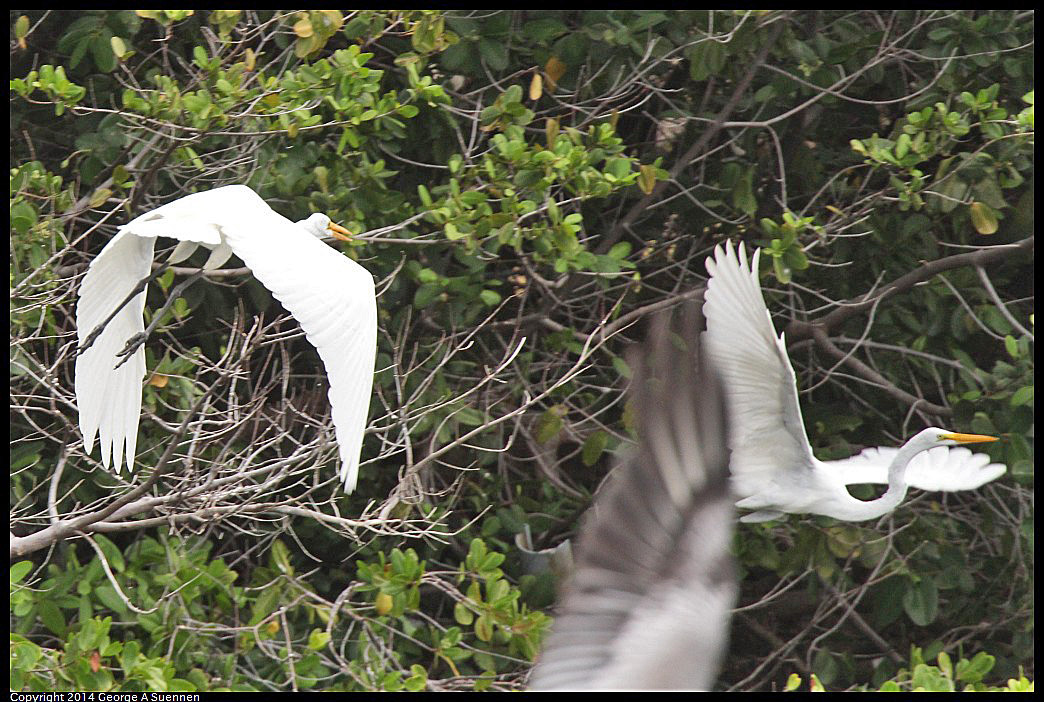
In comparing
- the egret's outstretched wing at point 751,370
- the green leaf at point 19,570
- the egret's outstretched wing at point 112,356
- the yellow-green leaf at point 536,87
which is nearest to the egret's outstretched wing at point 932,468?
the egret's outstretched wing at point 751,370

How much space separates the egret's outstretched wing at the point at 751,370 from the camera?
10.4 ft

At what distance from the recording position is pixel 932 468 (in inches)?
154

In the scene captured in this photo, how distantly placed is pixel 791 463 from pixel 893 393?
0.84 meters

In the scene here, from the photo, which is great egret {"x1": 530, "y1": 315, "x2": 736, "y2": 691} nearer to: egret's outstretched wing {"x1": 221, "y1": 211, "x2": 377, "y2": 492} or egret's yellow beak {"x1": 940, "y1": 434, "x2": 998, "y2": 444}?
egret's outstretched wing {"x1": 221, "y1": 211, "x2": 377, "y2": 492}

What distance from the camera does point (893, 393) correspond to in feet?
13.4

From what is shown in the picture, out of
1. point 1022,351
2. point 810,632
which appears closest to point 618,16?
point 1022,351

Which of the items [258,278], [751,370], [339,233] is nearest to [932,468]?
[751,370]

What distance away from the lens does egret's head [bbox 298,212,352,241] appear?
10.6 ft

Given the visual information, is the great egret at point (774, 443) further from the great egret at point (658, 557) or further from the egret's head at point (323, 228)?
the egret's head at point (323, 228)

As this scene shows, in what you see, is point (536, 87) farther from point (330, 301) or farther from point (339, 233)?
point (330, 301)

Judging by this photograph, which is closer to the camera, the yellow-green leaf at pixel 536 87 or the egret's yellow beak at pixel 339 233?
the egret's yellow beak at pixel 339 233

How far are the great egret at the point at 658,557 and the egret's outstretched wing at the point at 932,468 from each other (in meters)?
1.49

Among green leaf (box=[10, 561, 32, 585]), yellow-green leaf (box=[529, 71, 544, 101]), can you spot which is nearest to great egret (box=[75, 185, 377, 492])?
green leaf (box=[10, 561, 32, 585])

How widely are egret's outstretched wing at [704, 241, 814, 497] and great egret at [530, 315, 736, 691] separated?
901 mm
